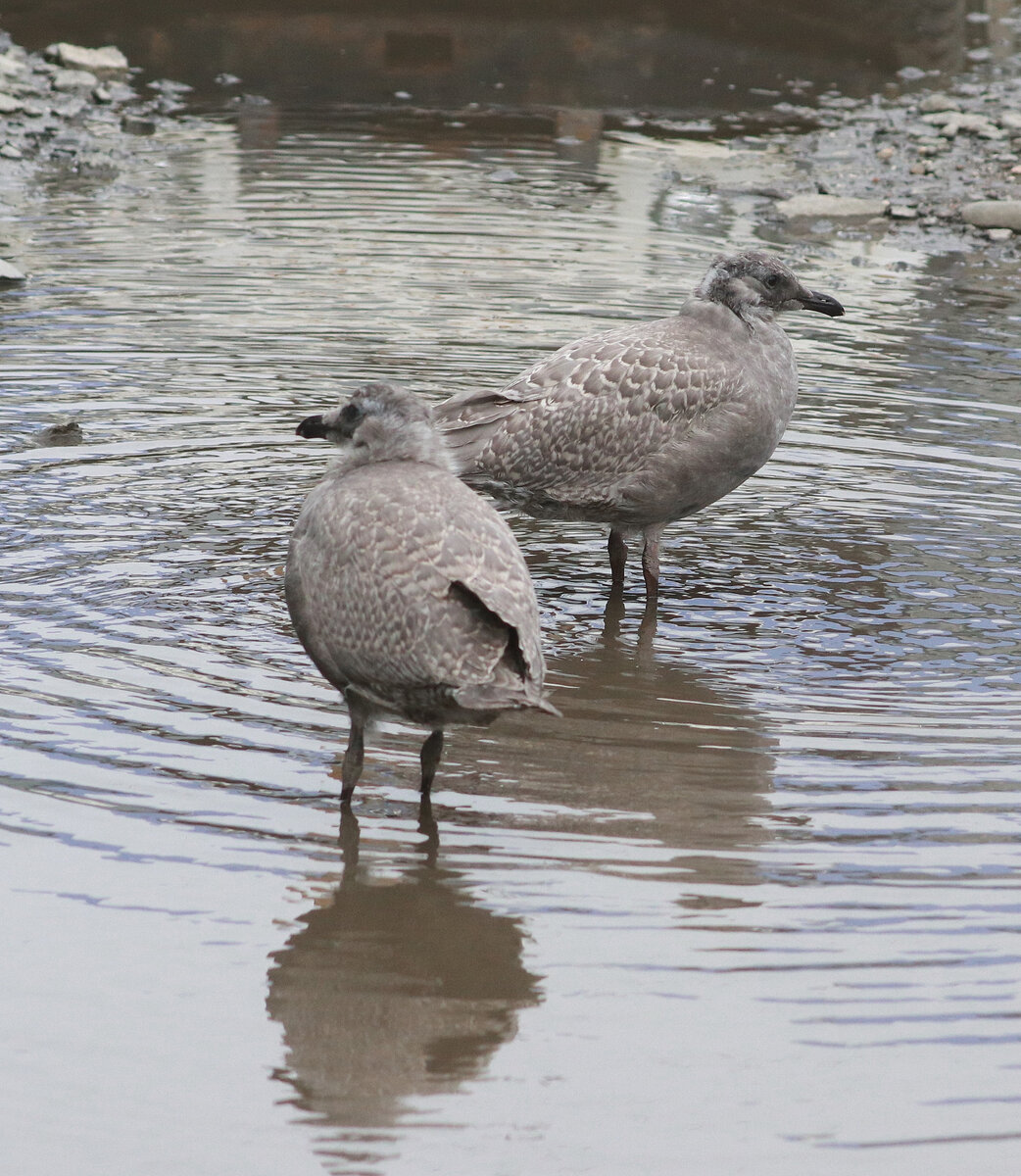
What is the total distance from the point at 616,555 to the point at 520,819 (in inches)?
117

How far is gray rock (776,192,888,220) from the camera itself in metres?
16.3

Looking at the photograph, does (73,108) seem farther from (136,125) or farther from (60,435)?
(60,435)

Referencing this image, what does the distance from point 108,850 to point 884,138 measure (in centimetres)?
1560

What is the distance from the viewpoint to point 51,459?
9.61 meters

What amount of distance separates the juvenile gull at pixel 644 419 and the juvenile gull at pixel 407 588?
2.01m

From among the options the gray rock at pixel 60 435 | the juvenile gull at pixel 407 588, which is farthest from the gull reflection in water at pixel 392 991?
the gray rock at pixel 60 435

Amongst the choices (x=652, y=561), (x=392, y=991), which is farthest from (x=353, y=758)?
(x=652, y=561)

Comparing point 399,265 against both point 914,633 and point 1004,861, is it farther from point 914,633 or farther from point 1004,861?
point 1004,861

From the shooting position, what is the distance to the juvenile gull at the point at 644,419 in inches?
Answer: 328

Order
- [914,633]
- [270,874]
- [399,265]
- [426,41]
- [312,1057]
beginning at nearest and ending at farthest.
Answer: [312,1057], [270,874], [914,633], [399,265], [426,41]

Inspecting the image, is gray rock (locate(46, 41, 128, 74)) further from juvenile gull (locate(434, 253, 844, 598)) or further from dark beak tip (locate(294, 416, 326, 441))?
dark beak tip (locate(294, 416, 326, 441))

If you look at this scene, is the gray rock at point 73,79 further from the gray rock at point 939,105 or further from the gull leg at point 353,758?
the gull leg at point 353,758

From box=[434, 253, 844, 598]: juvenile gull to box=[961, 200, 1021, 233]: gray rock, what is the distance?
805 cm

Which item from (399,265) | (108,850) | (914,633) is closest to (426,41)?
(399,265)
